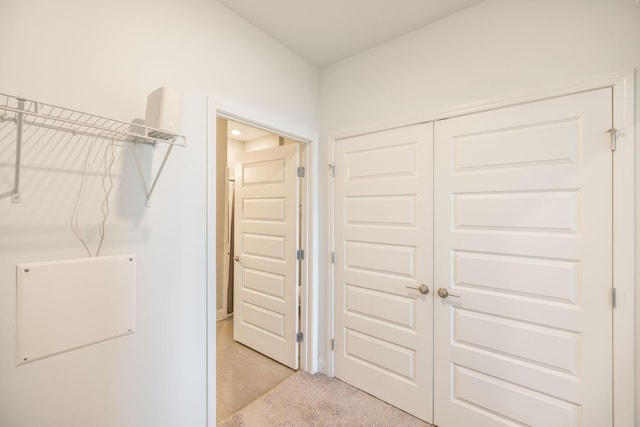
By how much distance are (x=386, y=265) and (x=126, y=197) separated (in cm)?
168

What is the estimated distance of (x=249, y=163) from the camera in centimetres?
283

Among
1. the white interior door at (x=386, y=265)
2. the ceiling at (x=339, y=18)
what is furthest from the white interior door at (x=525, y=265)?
the ceiling at (x=339, y=18)

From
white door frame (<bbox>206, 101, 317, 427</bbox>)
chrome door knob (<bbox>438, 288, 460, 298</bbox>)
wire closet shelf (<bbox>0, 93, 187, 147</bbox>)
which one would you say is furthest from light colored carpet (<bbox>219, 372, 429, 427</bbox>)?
wire closet shelf (<bbox>0, 93, 187, 147</bbox>)

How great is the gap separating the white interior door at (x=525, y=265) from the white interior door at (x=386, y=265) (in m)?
0.11

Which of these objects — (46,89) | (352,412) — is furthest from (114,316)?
(352,412)

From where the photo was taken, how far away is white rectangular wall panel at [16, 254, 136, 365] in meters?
1.02

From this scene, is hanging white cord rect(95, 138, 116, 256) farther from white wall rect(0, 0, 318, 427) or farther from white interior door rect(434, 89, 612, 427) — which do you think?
white interior door rect(434, 89, 612, 427)

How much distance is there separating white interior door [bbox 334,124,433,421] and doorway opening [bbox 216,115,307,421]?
39 cm

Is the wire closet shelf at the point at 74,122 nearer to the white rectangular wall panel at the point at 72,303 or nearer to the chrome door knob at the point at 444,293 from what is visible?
the white rectangular wall panel at the point at 72,303

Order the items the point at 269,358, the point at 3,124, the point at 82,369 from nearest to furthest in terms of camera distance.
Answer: the point at 3,124
the point at 82,369
the point at 269,358

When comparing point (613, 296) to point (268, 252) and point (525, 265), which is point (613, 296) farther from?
point (268, 252)

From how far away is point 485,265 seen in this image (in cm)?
161

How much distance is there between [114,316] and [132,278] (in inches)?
7.0

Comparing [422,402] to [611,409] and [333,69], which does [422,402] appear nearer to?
[611,409]
